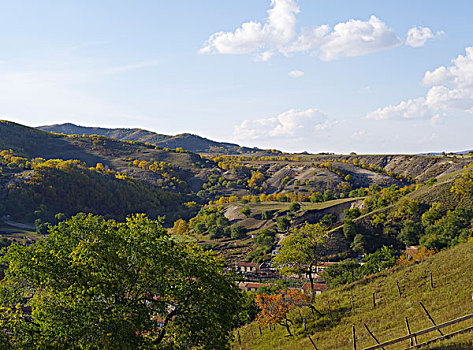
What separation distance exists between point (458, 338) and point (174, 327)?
15.3m

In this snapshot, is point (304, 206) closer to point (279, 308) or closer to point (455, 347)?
point (279, 308)

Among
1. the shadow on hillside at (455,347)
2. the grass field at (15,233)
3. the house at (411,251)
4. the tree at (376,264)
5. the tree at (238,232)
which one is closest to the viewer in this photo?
the shadow on hillside at (455,347)

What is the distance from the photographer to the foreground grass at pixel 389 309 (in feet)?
93.0

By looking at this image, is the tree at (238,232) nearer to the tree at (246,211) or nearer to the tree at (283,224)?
the tree at (283,224)

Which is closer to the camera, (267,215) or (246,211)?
(267,215)

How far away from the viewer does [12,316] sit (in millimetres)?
18625

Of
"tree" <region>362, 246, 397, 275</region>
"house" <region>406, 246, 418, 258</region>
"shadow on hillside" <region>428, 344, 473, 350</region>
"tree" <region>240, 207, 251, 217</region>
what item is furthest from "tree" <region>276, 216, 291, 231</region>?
"shadow on hillside" <region>428, 344, 473, 350</region>

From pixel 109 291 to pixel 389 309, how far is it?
27.6m

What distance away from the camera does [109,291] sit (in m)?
19.5

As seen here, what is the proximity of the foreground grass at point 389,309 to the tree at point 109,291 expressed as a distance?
12.3 metres

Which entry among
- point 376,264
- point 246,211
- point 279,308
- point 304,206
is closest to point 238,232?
point 246,211

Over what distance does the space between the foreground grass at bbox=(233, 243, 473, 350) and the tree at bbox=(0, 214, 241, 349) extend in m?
12.3

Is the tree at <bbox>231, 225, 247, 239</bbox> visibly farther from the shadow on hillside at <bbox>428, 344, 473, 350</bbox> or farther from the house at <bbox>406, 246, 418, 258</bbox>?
the shadow on hillside at <bbox>428, 344, 473, 350</bbox>

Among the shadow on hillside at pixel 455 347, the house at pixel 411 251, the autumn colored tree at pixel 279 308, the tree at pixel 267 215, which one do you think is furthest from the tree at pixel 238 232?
the shadow on hillside at pixel 455 347
